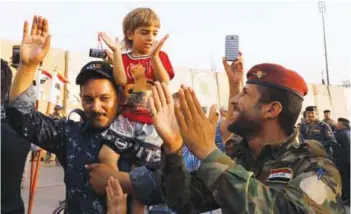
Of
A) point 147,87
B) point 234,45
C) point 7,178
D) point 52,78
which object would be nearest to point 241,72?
point 234,45

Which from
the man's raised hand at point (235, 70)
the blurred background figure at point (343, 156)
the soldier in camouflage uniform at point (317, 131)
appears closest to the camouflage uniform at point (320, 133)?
the soldier in camouflage uniform at point (317, 131)

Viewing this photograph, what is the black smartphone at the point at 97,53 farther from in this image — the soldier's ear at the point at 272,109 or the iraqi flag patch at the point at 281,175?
the iraqi flag patch at the point at 281,175

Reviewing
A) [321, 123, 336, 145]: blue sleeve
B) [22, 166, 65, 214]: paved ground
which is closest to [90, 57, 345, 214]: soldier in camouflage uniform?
[22, 166, 65, 214]: paved ground

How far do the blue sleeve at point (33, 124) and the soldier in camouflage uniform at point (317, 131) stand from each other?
4.70 meters

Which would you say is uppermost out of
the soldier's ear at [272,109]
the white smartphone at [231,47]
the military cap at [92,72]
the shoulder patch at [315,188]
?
the white smartphone at [231,47]

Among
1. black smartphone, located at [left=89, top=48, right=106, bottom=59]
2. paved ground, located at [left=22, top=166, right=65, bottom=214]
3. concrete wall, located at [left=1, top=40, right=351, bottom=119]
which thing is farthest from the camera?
concrete wall, located at [left=1, top=40, right=351, bottom=119]

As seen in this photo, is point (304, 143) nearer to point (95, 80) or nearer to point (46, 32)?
point (95, 80)

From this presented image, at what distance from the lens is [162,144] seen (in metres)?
1.34

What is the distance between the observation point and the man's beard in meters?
1.50

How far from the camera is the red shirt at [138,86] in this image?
2.00 metres

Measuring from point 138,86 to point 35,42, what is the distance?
66 centimetres

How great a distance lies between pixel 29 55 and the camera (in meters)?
1.55

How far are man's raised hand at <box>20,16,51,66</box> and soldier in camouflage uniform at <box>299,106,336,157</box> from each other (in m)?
4.89

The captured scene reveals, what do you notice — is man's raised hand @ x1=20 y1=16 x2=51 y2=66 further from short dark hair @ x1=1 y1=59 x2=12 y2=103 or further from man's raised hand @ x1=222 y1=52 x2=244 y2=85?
man's raised hand @ x1=222 y1=52 x2=244 y2=85
